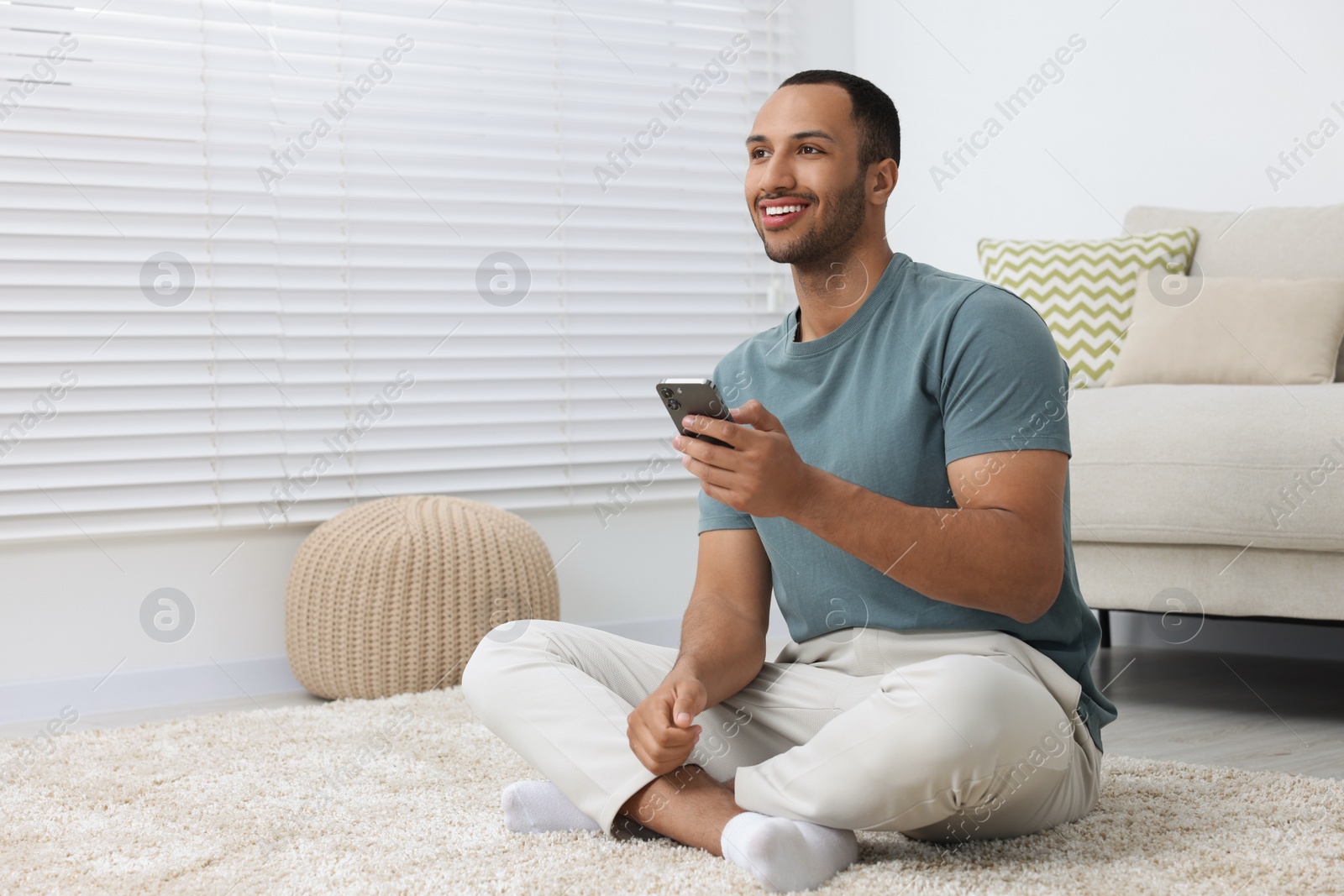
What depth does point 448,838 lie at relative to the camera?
4.90ft

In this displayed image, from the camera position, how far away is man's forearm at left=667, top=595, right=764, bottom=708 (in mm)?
1421

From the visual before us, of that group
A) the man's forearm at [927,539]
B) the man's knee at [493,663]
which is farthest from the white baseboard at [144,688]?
the man's forearm at [927,539]

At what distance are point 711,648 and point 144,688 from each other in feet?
5.73

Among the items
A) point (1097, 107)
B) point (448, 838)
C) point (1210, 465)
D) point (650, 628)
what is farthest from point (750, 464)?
point (1097, 107)

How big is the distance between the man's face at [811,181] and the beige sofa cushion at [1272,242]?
53.7 inches

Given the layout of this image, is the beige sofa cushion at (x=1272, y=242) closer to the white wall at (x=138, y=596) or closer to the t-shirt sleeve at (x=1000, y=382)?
the t-shirt sleeve at (x=1000, y=382)

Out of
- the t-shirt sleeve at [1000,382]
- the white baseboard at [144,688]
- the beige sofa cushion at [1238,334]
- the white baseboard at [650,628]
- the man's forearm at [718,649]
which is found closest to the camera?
the t-shirt sleeve at [1000,382]

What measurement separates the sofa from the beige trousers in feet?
2.46

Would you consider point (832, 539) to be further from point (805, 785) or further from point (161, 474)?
point (161, 474)

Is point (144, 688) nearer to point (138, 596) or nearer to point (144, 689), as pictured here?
point (144, 689)

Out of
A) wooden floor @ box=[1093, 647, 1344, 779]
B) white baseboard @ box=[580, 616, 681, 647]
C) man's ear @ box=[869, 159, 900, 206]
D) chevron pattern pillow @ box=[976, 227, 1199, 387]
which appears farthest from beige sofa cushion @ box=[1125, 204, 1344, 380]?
white baseboard @ box=[580, 616, 681, 647]

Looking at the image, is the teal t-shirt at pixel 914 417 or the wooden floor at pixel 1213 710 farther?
the wooden floor at pixel 1213 710

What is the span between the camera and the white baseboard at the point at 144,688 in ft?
8.48

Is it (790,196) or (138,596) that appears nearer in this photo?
(790,196)
